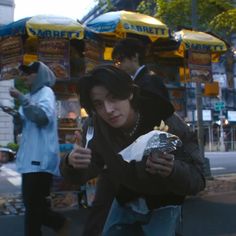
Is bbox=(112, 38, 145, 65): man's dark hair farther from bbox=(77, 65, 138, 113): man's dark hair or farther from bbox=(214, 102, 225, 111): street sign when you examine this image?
bbox=(214, 102, 225, 111): street sign

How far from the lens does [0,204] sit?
7512mm

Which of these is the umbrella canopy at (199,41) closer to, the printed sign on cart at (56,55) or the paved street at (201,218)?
the printed sign on cart at (56,55)

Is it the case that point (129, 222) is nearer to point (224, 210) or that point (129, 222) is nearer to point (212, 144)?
point (224, 210)

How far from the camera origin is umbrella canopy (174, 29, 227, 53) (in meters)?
9.09

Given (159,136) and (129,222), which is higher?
(159,136)

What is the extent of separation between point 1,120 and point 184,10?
2381cm

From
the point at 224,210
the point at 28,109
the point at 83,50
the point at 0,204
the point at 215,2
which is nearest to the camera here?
the point at 28,109

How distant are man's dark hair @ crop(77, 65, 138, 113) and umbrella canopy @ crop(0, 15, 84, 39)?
5.75m

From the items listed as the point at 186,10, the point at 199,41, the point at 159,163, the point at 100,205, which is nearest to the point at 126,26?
the point at 199,41

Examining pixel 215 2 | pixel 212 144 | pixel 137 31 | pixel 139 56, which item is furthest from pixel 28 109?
pixel 212 144

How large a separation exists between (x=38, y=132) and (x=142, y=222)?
2.16m

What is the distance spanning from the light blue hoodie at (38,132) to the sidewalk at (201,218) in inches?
64.5

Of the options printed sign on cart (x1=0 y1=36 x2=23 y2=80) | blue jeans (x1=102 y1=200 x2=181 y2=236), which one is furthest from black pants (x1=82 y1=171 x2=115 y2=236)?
printed sign on cart (x1=0 y1=36 x2=23 y2=80)

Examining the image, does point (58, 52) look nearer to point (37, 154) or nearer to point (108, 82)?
point (37, 154)
